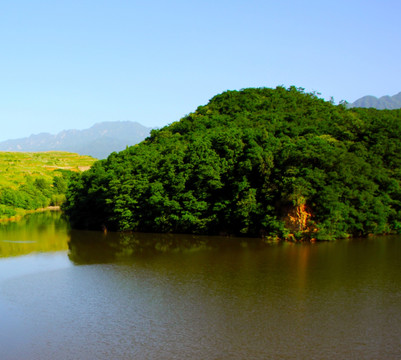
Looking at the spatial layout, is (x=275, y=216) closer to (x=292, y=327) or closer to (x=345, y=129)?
(x=345, y=129)

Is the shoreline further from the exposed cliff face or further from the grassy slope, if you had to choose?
the exposed cliff face

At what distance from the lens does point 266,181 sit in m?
44.5

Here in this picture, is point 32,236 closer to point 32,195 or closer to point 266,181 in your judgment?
point 266,181

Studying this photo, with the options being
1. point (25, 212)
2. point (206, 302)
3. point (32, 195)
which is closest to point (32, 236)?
point (206, 302)

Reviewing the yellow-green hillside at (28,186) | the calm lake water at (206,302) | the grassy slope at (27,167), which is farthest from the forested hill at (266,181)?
the grassy slope at (27,167)

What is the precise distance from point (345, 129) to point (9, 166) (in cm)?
8793

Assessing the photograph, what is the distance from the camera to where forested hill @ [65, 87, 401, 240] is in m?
42.2

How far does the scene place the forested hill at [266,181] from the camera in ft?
139

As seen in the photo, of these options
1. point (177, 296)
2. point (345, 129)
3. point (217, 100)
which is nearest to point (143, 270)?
point (177, 296)

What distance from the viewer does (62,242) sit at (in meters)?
47.1

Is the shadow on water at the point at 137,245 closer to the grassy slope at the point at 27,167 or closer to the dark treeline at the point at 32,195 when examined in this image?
the dark treeline at the point at 32,195

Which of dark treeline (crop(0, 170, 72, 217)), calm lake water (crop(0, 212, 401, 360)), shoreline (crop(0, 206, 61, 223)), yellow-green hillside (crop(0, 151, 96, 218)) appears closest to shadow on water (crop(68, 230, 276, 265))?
calm lake water (crop(0, 212, 401, 360))

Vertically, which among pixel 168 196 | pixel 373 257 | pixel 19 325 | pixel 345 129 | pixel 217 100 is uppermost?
pixel 217 100

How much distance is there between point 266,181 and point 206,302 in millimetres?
21733
